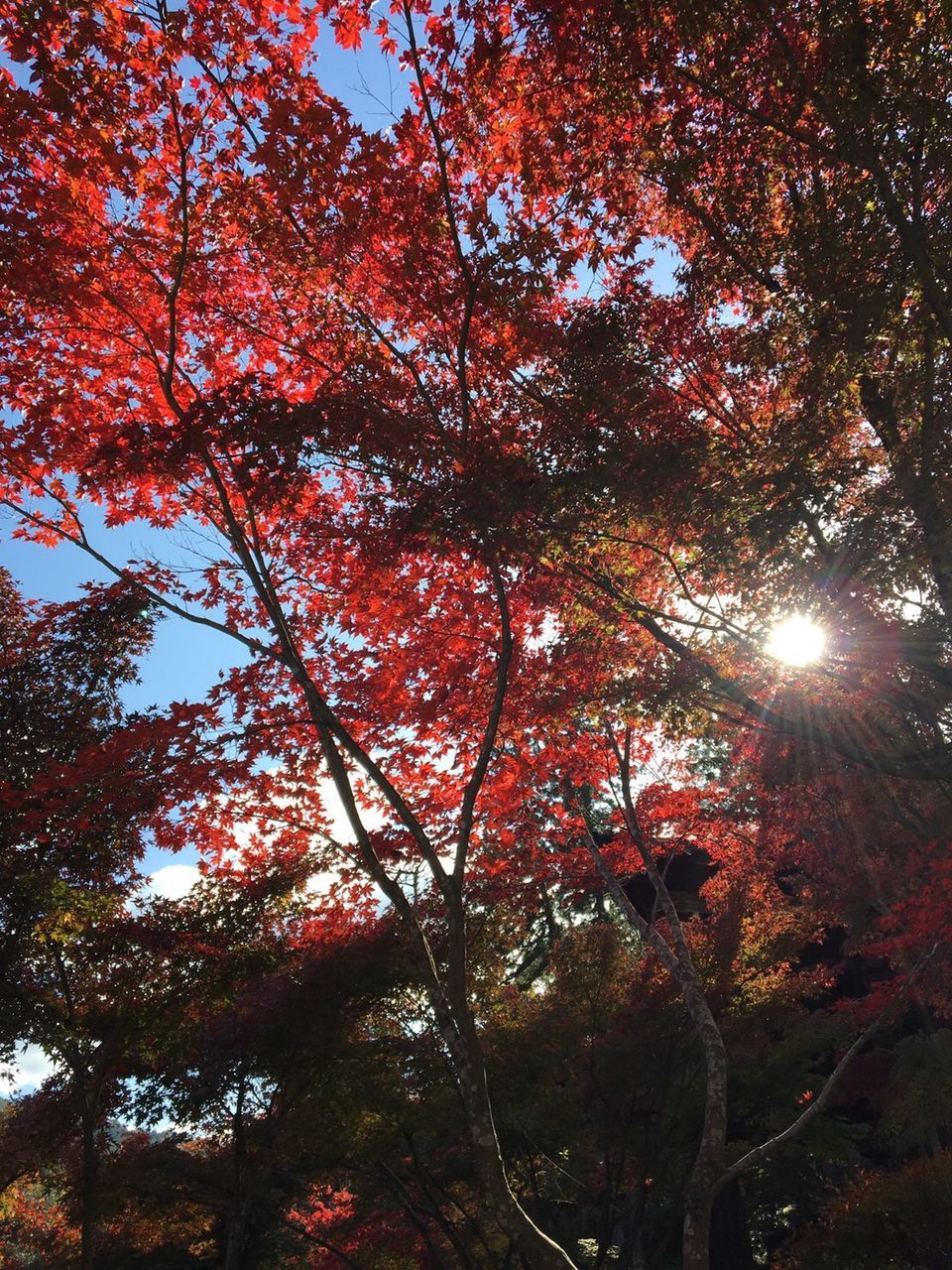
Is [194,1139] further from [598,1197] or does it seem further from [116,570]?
[116,570]

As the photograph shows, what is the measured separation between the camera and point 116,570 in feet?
22.7

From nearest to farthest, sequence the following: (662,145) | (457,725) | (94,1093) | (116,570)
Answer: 1. (662,145)
2. (116,570)
3. (457,725)
4. (94,1093)

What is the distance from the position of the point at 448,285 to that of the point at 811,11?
302 centimetres

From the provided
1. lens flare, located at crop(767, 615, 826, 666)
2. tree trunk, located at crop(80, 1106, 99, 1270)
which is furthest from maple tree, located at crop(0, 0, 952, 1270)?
tree trunk, located at crop(80, 1106, 99, 1270)

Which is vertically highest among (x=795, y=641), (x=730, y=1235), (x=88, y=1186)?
(x=795, y=641)

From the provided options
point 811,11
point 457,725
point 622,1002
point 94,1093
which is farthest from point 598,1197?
point 811,11

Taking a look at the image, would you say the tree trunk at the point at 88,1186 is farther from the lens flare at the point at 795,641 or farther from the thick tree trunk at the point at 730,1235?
the lens flare at the point at 795,641

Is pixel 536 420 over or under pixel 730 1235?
over

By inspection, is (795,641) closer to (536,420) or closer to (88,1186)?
(536,420)

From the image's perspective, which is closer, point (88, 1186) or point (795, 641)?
point (795, 641)

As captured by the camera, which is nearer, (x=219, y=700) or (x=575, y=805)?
(x=219, y=700)

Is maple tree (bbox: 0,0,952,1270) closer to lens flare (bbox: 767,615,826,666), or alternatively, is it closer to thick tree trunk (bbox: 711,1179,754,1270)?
lens flare (bbox: 767,615,826,666)

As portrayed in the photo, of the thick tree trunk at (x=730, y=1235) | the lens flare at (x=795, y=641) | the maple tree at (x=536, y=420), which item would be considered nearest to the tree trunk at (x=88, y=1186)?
the maple tree at (x=536, y=420)

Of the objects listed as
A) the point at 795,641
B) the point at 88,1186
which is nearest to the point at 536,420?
the point at 795,641
